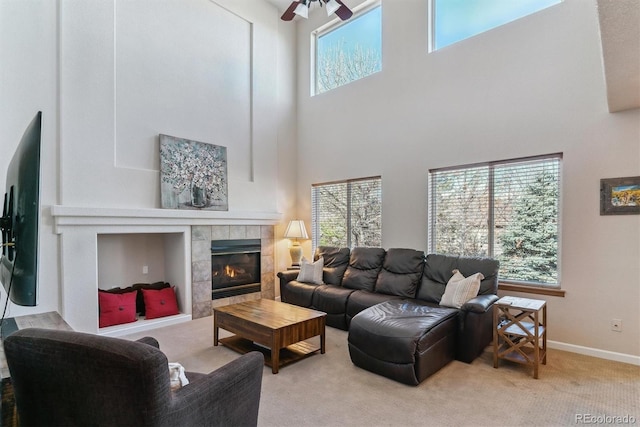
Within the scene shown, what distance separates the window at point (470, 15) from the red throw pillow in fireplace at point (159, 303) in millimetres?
4973

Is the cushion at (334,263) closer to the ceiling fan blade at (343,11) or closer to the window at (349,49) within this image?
the window at (349,49)

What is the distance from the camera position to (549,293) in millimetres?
3520

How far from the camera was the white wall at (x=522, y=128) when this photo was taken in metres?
3.20

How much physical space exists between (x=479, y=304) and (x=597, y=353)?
4.43 feet

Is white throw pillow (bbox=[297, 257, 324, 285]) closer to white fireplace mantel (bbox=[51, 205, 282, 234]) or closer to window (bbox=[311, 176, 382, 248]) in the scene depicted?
window (bbox=[311, 176, 382, 248])

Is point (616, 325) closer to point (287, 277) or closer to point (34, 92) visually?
point (287, 277)

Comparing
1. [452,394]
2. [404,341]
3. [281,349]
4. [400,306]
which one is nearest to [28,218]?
[404,341]

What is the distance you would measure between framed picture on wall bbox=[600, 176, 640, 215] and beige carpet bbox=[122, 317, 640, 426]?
1436mm

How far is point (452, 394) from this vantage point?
2568 mm

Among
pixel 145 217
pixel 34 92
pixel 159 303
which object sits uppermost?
pixel 34 92

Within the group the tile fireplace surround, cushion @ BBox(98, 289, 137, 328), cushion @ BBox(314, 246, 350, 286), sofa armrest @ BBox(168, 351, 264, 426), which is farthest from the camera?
cushion @ BBox(314, 246, 350, 286)

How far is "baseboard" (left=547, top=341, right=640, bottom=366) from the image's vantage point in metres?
3.08

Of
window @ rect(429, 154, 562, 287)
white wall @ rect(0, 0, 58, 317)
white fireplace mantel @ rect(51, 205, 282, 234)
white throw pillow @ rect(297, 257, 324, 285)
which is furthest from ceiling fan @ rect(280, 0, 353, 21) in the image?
white throw pillow @ rect(297, 257, 324, 285)

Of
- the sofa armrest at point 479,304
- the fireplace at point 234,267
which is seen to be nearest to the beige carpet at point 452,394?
the sofa armrest at point 479,304
